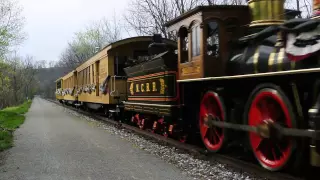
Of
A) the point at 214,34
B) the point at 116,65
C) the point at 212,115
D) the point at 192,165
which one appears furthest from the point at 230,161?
the point at 116,65

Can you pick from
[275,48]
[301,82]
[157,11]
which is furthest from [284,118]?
[157,11]

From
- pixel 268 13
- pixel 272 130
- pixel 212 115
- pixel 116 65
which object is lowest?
pixel 272 130

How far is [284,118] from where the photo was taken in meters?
5.53

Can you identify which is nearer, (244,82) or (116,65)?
(244,82)

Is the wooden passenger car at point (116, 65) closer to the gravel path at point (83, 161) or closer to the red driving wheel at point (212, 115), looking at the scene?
the gravel path at point (83, 161)

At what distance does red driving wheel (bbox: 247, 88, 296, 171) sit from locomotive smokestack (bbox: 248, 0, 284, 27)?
171cm

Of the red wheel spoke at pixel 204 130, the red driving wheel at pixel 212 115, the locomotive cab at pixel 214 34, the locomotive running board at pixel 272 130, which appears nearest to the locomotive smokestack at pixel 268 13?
the locomotive cab at pixel 214 34

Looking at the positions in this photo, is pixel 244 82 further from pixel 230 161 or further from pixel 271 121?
pixel 230 161

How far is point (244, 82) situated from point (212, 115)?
Result: 113 centimetres

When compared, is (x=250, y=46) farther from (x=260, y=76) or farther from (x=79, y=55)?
(x=79, y=55)

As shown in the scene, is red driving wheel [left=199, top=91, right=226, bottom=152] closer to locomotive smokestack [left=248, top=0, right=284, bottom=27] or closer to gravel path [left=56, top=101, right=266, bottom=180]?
gravel path [left=56, top=101, right=266, bottom=180]

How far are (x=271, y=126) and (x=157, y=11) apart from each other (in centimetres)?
2021

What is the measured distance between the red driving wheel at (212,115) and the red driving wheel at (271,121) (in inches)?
37.3

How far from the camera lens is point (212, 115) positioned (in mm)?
7211
